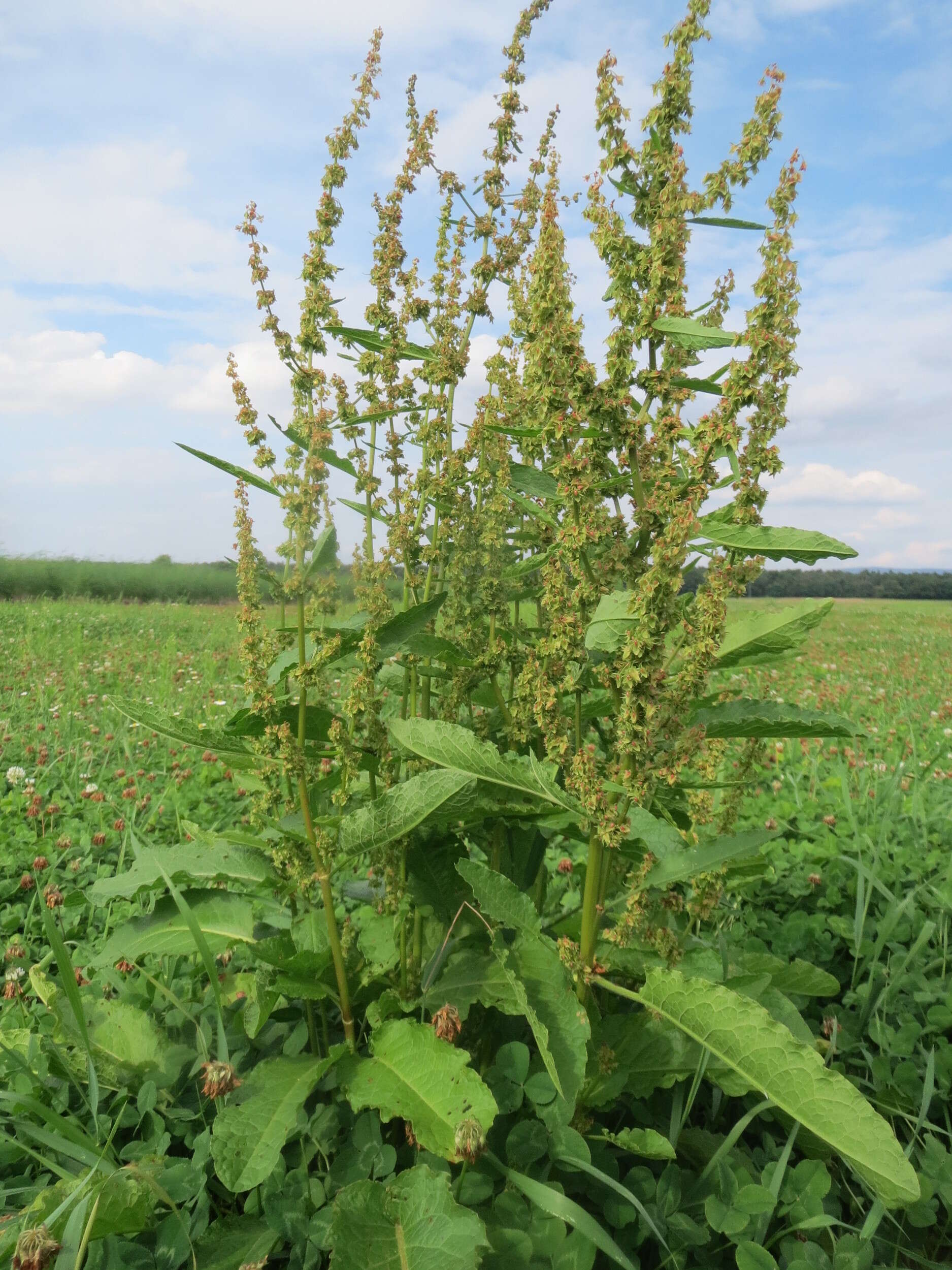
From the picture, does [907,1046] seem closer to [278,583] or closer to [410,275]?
[278,583]

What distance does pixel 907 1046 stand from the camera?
7.92ft

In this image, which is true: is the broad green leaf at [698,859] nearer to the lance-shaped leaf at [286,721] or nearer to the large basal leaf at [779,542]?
the large basal leaf at [779,542]

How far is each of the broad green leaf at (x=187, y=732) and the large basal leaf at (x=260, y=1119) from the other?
28.3 inches

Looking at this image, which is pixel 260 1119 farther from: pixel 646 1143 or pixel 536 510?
pixel 536 510

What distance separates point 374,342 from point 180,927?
1.61 metres

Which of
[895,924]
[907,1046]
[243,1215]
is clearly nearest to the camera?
[243,1215]

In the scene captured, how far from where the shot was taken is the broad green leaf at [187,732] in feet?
6.44

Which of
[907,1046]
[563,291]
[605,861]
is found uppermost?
[563,291]

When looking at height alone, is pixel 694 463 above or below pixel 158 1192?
above

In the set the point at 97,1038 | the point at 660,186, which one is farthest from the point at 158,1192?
the point at 660,186

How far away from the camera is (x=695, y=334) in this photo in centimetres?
161

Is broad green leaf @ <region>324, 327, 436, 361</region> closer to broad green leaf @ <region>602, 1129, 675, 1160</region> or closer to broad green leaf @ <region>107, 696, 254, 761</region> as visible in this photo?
broad green leaf @ <region>107, 696, 254, 761</region>

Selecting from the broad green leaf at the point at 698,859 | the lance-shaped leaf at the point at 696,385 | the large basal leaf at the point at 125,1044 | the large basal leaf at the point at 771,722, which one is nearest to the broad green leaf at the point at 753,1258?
the broad green leaf at the point at 698,859

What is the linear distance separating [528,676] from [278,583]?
0.60 metres
